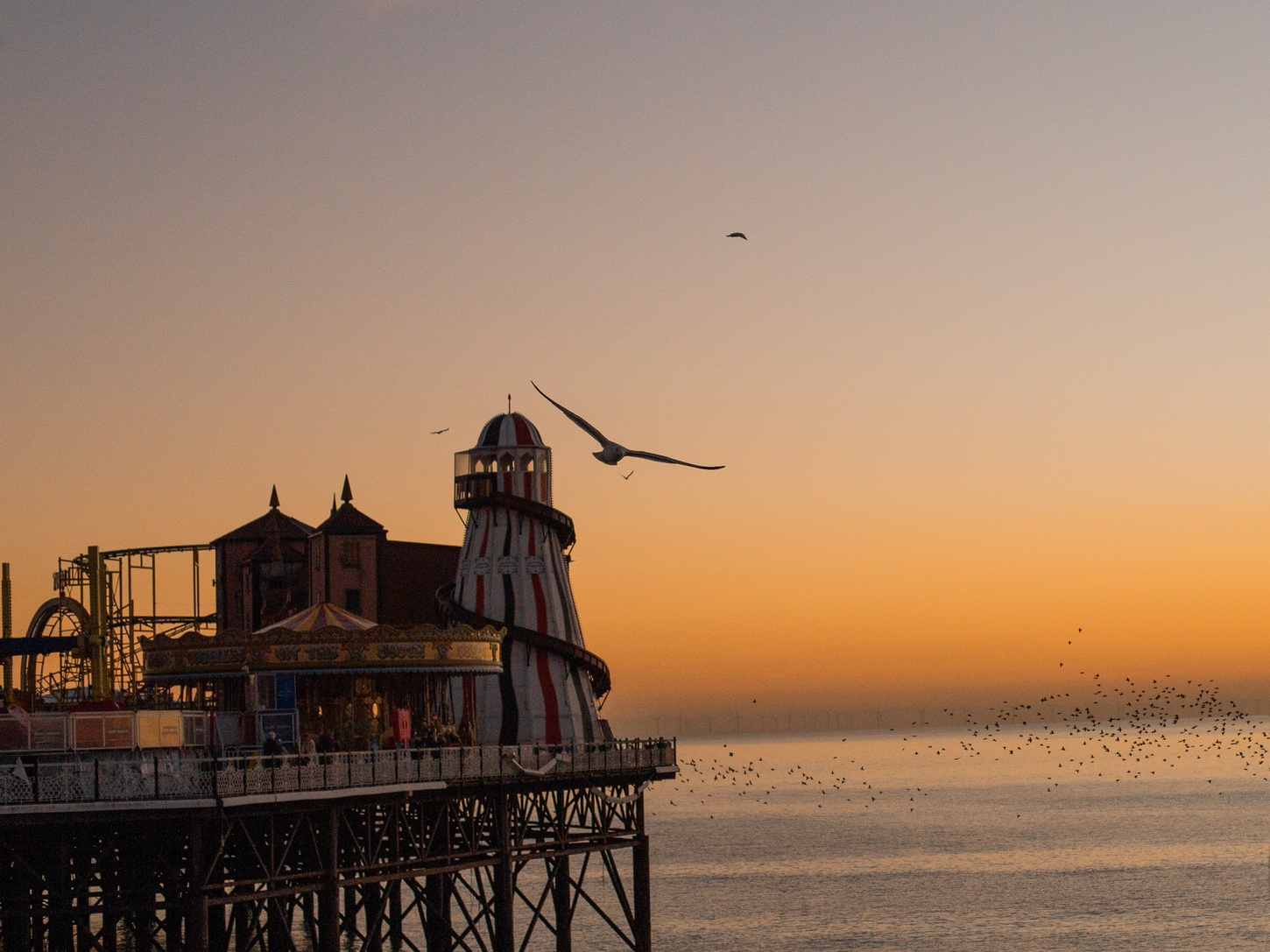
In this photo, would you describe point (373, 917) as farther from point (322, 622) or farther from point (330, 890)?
point (322, 622)

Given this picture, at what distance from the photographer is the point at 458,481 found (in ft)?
229

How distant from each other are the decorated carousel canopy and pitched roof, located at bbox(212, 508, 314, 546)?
3460cm

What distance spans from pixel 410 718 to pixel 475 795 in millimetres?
3400

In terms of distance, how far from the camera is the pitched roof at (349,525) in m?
84.2

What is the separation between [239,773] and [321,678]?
11471 mm

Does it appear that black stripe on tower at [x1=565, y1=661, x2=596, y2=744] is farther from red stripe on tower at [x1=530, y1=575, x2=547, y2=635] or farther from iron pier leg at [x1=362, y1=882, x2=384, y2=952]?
iron pier leg at [x1=362, y1=882, x2=384, y2=952]

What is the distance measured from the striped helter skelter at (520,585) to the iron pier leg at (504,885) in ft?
39.5

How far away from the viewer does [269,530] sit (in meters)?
89.4

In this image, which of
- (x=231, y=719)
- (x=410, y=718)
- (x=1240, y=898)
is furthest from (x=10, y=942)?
(x=1240, y=898)

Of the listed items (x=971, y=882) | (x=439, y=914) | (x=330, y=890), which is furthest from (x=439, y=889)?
(x=971, y=882)

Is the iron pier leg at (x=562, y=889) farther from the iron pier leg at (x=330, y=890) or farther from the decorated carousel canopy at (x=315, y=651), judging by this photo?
the iron pier leg at (x=330, y=890)

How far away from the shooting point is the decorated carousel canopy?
51719mm

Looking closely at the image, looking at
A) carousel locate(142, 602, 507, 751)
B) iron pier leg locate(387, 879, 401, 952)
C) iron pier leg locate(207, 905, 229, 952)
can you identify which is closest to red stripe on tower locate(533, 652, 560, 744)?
iron pier leg locate(387, 879, 401, 952)

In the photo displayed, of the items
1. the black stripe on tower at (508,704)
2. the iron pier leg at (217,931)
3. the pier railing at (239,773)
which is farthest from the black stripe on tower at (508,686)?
the iron pier leg at (217,931)
